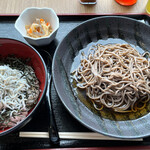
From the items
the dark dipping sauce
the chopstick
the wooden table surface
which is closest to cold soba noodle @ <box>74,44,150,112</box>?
the dark dipping sauce

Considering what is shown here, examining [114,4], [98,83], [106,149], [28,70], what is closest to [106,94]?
[98,83]

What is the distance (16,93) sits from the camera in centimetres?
131

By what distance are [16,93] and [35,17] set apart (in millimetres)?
893

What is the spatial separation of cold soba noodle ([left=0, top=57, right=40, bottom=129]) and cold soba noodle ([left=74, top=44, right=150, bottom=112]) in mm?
425

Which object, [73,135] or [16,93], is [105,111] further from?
[16,93]

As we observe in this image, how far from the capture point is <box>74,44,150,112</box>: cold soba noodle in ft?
4.80

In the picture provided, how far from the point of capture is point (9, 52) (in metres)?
1.55

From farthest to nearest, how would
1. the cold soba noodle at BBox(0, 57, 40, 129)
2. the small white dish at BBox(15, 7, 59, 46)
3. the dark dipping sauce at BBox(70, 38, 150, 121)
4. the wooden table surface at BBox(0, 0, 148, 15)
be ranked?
1. the wooden table surface at BBox(0, 0, 148, 15)
2. the small white dish at BBox(15, 7, 59, 46)
3. the dark dipping sauce at BBox(70, 38, 150, 121)
4. the cold soba noodle at BBox(0, 57, 40, 129)

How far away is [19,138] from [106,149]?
684 millimetres

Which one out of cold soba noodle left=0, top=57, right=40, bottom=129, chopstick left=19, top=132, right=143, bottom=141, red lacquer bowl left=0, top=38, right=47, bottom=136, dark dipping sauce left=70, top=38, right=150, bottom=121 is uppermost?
red lacquer bowl left=0, top=38, right=47, bottom=136

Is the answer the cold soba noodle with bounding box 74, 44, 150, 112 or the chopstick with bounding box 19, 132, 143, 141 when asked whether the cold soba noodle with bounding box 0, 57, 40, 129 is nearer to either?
the chopstick with bounding box 19, 132, 143, 141

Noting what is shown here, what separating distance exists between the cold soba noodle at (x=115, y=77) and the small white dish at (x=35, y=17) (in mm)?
400

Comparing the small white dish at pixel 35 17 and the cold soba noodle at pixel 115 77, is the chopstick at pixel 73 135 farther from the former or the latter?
Result: the small white dish at pixel 35 17

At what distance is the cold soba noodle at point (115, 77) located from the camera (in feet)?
4.80
